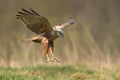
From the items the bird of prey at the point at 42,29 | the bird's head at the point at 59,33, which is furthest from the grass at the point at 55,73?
the bird's head at the point at 59,33

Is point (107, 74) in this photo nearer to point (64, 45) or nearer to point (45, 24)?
point (45, 24)

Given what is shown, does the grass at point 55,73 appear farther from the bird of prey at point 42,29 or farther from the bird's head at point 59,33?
the bird's head at point 59,33

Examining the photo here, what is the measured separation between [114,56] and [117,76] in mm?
1983

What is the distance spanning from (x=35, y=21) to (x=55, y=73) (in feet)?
2.97

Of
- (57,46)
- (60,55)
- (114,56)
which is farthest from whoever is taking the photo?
(57,46)

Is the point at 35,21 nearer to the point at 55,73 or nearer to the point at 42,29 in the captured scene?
Answer: the point at 42,29

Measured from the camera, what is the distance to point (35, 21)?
385 inches

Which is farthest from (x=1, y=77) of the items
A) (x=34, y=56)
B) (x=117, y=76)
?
(x=34, y=56)

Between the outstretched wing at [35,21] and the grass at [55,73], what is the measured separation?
0.69 metres

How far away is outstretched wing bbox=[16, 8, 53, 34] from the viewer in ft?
31.5

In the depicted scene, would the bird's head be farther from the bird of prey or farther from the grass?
the grass

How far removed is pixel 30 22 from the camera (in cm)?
984

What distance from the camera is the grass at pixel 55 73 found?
28.9 ft

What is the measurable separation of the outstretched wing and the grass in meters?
0.69
